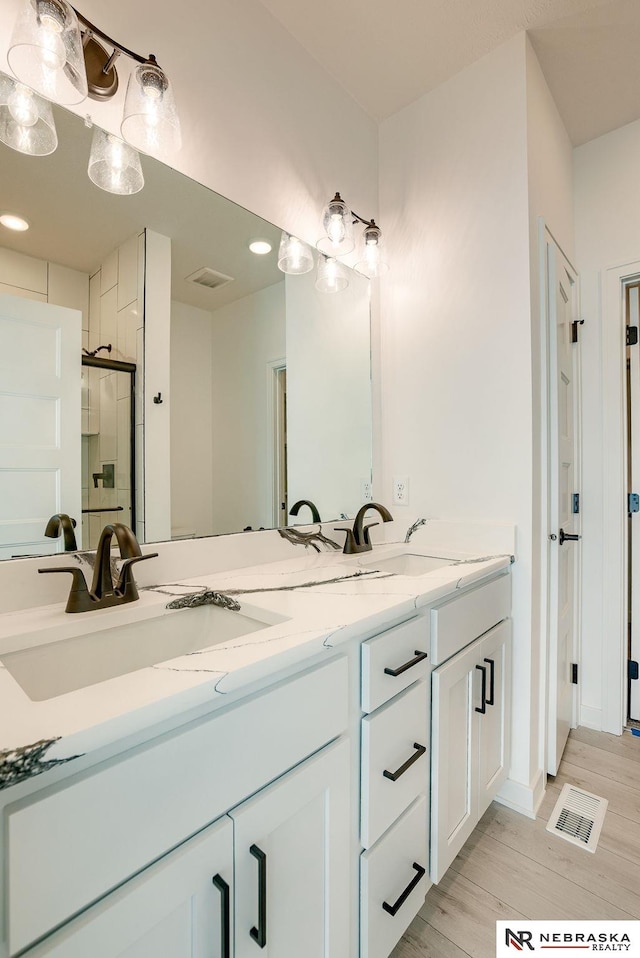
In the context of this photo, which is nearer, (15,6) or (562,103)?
(15,6)

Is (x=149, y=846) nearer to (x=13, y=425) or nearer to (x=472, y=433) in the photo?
(x=13, y=425)

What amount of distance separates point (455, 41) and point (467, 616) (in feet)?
6.43

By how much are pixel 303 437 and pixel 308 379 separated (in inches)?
8.6

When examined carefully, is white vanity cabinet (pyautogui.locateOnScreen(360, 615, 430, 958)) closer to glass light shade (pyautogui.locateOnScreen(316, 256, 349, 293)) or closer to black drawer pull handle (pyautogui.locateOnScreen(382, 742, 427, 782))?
black drawer pull handle (pyautogui.locateOnScreen(382, 742, 427, 782))

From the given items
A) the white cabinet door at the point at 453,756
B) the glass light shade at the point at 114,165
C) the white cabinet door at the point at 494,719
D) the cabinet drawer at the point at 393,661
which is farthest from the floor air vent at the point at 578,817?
the glass light shade at the point at 114,165

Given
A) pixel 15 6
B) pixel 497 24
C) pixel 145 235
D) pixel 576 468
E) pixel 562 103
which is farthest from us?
pixel 576 468

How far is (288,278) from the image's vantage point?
1.60 meters

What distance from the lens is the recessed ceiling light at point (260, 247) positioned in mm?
1470

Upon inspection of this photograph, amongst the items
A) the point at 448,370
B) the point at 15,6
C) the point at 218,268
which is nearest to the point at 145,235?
the point at 218,268

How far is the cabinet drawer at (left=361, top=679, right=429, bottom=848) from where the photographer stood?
0.93 m

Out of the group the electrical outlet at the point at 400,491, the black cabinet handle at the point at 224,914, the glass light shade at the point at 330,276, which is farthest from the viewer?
the electrical outlet at the point at 400,491

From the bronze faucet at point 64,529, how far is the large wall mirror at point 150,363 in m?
0.01

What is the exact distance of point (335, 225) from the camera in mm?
1666

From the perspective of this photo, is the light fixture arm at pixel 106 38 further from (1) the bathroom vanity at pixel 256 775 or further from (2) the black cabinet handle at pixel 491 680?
(2) the black cabinet handle at pixel 491 680
